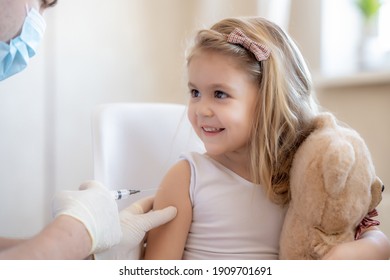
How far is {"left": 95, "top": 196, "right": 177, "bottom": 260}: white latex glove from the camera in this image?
0.77m

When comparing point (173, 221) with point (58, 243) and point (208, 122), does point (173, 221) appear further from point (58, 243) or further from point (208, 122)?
point (58, 243)

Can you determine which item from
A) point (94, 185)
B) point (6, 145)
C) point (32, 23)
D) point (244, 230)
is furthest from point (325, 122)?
point (6, 145)

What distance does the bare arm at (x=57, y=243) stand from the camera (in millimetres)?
601

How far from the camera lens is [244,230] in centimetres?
89

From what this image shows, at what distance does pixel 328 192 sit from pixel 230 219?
0.24 m

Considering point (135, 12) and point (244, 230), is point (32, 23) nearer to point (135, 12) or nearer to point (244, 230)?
point (244, 230)

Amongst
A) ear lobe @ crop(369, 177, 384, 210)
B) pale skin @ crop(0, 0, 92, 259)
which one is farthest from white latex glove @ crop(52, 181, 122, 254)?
ear lobe @ crop(369, 177, 384, 210)

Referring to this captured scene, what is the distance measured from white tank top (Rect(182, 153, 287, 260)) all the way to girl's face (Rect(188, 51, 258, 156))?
0.25 feet

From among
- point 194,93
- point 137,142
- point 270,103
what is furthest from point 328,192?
point 137,142

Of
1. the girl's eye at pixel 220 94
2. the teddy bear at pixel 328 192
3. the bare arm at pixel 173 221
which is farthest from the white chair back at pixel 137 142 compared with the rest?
the teddy bear at pixel 328 192

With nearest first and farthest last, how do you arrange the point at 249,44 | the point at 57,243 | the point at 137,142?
the point at 57,243 → the point at 249,44 → the point at 137,142

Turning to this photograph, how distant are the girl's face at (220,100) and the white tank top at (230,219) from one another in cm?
8

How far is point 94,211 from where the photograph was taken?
0.64 meters

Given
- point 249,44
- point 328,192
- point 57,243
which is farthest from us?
point 249,44
